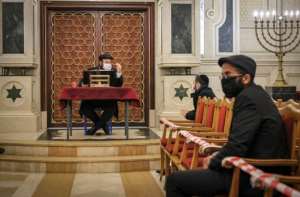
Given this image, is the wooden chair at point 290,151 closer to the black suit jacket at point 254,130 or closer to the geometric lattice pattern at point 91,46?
the black suit jacket at point 254,130

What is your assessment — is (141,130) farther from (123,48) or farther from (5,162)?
(5,162)

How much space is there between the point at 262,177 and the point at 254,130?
58 centimetres

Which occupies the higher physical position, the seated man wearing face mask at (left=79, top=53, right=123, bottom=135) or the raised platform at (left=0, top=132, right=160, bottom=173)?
the seated man wearing face mask at (left=79, top=53, right=123, bottom=135)

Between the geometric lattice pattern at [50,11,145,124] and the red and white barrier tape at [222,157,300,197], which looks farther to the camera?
the geometric lattice pattern at [50,11,145,124]

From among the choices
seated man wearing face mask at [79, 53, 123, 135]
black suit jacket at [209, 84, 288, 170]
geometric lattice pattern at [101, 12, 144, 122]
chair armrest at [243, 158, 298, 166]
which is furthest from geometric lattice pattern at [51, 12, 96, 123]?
chair armrest at [243, 158, 298, 166]

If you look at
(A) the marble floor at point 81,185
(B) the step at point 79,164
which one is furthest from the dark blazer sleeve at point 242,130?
(B) the step at point 79,164

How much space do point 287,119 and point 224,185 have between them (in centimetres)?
66

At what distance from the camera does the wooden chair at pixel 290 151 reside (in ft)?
10.4

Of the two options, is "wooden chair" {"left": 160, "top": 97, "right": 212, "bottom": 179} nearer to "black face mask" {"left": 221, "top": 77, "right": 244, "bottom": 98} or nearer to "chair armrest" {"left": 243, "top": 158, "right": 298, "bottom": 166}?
"black face mask" {"left": 221, "top": 77, "right": 244, "bottom": 98}

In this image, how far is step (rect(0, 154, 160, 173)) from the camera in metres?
7.15

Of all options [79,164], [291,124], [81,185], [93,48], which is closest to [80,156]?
[79,164]

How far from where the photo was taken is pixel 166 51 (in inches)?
387

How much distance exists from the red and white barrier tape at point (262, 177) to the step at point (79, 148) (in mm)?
4495

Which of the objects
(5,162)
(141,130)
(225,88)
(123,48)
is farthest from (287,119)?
(123,48)
